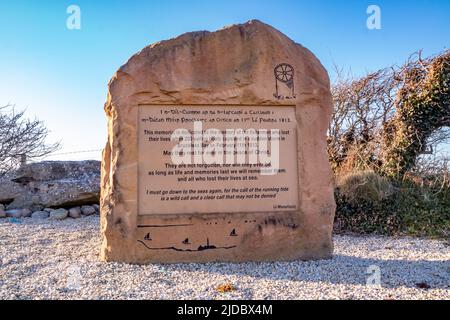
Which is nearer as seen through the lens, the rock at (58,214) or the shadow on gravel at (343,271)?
the shadow on gravel at (343,271)

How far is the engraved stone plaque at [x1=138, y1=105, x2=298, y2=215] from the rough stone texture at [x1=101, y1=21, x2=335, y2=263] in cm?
9

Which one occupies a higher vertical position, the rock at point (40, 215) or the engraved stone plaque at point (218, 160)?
the engraved stone plaque at point (218, 160)

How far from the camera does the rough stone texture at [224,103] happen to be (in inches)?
160

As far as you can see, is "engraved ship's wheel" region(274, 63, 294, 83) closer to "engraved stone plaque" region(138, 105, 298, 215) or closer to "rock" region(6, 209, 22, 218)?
"engraved stone plaque" region(138, 105, 298, 215)

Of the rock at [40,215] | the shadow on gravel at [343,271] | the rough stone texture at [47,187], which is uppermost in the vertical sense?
the rough stone texture at [47,187]

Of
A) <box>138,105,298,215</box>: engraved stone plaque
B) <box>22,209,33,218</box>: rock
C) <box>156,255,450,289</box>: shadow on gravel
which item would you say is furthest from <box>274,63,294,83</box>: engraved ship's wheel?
<box>22,209,33,218</box>: rock

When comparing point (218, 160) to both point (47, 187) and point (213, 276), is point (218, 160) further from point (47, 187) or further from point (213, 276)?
point (47, 187)

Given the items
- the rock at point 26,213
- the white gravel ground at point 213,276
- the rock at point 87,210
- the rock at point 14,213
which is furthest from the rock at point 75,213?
the white gravel ground at point 213,276

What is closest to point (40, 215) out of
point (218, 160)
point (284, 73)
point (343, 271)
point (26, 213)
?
point (26, 213)

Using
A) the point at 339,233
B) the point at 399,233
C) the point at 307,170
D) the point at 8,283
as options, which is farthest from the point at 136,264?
the point at 399,233

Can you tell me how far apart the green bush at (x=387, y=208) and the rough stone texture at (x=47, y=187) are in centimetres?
481

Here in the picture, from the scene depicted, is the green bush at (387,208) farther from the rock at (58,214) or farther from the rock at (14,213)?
the rock at (14,213)

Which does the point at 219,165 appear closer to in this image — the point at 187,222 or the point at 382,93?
the point at 187,222
